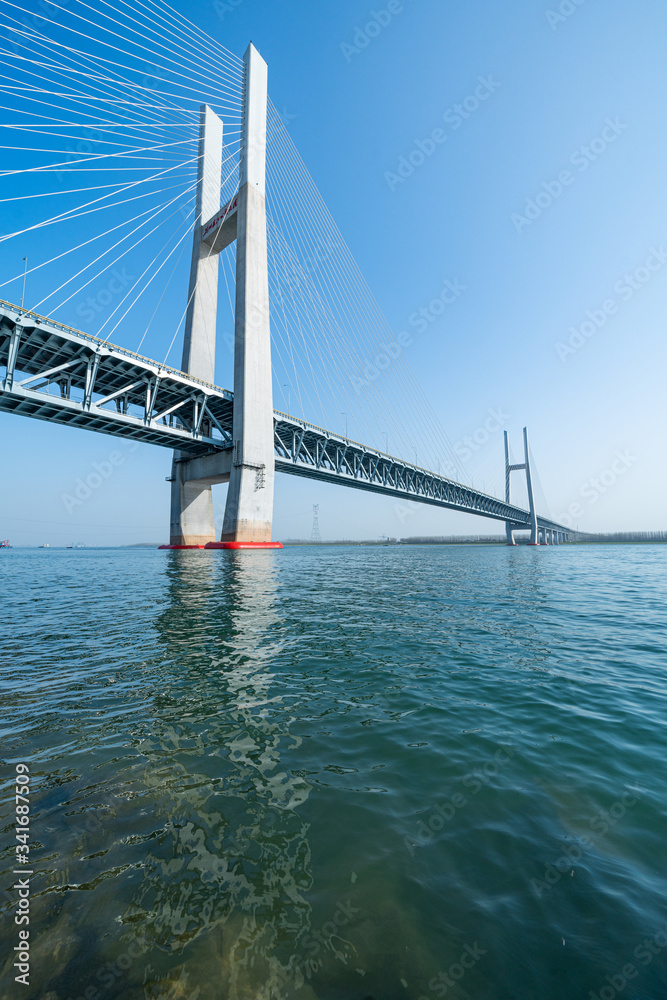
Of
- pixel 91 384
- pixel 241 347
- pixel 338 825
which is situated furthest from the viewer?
pixel 241 347

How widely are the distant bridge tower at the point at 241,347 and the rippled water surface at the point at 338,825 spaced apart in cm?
3029

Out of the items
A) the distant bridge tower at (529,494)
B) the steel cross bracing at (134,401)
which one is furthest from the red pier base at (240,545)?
the distant bridge tower at (529,494)

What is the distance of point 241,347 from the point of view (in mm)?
36531

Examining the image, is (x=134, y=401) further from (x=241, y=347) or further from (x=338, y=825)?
(x=338, y=825)

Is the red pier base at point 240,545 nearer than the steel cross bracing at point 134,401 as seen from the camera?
No

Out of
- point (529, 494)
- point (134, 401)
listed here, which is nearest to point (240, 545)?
point (134, 401)

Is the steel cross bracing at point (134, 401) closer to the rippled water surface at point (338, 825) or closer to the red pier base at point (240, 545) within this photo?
the red pier base at point (240, 545)

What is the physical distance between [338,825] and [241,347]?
38.5m

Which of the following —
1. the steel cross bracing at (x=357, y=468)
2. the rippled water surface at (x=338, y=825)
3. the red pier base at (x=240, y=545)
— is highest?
the steel cross bracing at (x=357, y=468)

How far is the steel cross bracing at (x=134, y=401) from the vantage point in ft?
86.4

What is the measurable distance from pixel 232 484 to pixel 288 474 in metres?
13.9

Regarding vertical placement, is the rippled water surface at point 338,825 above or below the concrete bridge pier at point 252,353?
below

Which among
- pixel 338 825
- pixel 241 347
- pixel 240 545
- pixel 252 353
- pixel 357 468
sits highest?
pixel 241 347

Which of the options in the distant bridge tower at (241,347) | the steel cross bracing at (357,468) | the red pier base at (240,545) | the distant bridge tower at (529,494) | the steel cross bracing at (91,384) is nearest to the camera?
the steel cross bracing at (91,384)
